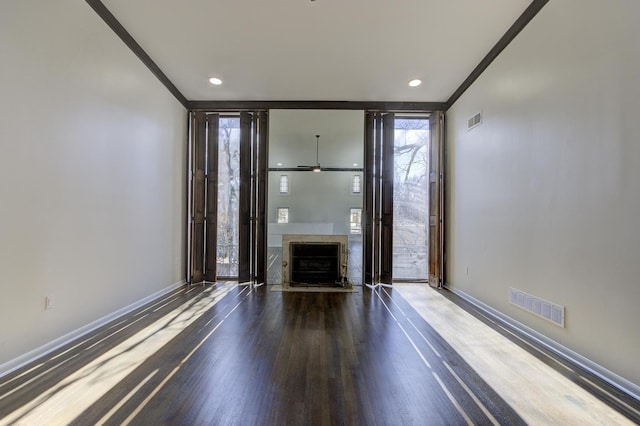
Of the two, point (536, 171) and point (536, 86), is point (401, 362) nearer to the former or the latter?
point (536, 171)

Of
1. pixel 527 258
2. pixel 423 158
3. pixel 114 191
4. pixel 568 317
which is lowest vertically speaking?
pixel 568 317

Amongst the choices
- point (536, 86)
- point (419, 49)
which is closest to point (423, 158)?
Result: point (419, 49)

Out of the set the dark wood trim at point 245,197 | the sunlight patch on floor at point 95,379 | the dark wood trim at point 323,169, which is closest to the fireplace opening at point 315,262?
the dark wood trim at point 245,197

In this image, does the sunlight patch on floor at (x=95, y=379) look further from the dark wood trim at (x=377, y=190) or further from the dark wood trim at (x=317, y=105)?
the dark wood trim at (x=317, y=105)

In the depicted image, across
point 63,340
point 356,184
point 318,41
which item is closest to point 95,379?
point 63,340

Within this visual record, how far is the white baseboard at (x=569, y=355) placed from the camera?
6.30ft

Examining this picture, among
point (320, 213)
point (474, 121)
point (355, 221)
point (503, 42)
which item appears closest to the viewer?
point (503, 42)

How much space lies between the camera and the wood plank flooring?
5.50ft

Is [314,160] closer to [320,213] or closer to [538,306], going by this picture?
[320,213]

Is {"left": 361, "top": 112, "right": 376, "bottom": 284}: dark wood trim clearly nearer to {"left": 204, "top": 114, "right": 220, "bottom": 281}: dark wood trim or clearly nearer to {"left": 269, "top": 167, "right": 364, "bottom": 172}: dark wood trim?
{"left": 269, "top": 167, "right": 364, "bottom": 172}: dark wood trim

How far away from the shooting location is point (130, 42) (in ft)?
10.9

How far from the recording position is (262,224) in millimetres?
5000

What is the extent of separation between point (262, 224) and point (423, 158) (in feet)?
9.73

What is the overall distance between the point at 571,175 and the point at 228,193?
4.43m
